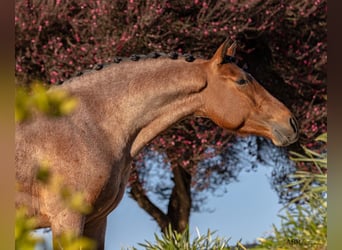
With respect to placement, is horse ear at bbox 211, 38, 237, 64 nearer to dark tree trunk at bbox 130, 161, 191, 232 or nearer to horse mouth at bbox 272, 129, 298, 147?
horse mouth at bbox 272, 129, 298, 147

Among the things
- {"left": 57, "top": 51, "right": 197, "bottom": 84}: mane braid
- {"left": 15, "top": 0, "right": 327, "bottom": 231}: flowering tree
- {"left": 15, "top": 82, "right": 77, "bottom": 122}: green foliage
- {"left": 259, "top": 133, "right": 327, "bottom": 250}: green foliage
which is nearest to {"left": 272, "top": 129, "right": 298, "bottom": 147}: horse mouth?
{"left": 57, "top": 51, "right": 197, "bottom": 84}: mane braid

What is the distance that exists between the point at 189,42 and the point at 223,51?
7.32ft

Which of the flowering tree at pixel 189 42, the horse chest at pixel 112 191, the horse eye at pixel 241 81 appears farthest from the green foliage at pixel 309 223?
the flowering tree at pixel 189 42

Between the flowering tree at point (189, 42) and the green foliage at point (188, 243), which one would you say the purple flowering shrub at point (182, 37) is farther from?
the green foliage at point (188, 243)

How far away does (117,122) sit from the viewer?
8.74 feet

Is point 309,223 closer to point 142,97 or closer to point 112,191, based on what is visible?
point 112,191

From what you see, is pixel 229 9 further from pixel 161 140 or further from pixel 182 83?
pixel 182 83

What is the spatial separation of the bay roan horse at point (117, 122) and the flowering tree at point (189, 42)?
72.2 inches

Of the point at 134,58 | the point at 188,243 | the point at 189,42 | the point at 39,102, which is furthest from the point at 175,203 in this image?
the point at 39,102

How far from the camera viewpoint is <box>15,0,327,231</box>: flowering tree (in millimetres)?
4797

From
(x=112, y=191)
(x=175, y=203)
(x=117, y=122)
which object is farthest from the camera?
(x=175, y=203)

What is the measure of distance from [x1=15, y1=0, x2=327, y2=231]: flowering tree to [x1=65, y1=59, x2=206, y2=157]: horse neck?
1826 mm
